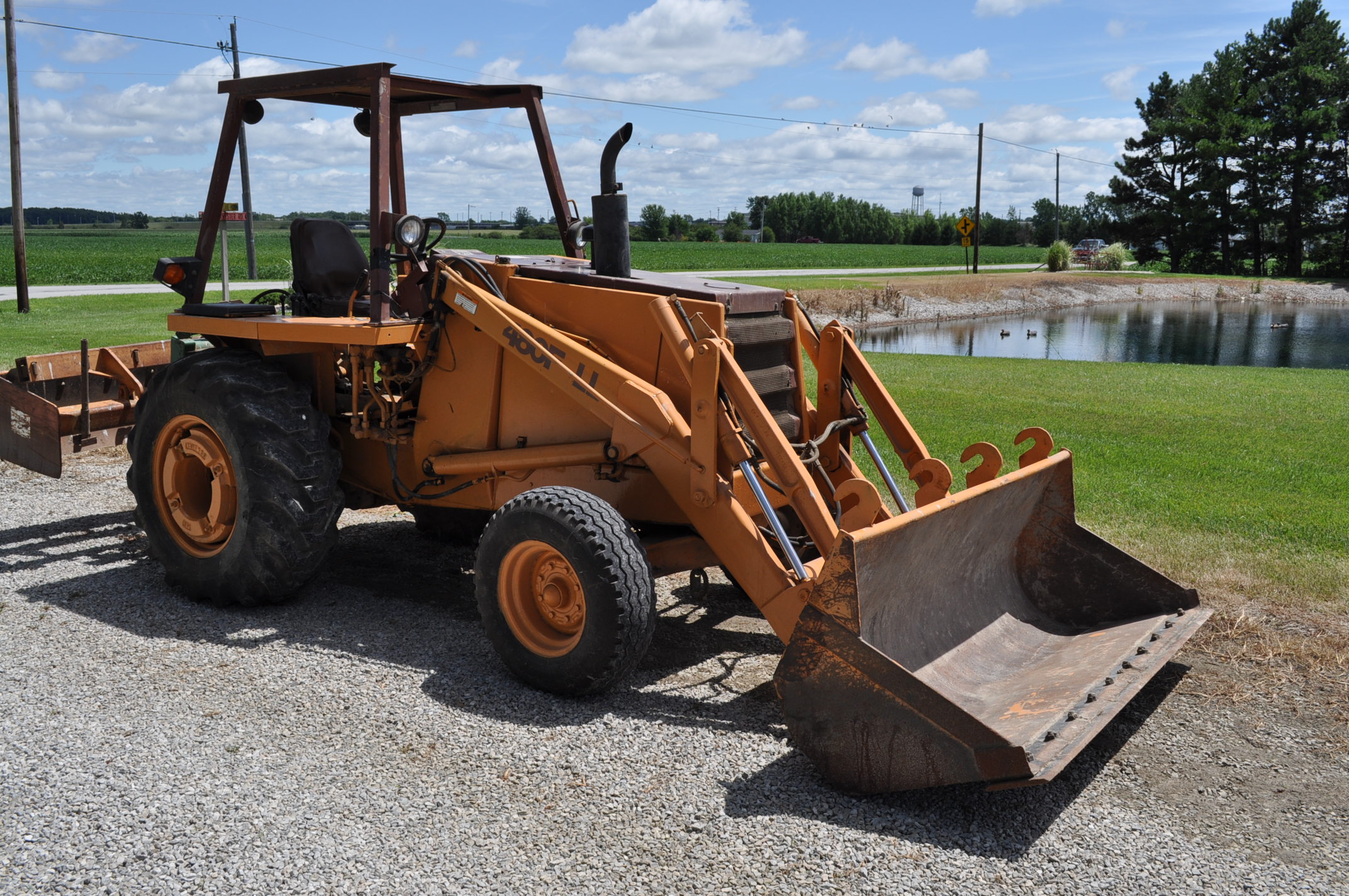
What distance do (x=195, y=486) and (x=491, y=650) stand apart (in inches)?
78.9

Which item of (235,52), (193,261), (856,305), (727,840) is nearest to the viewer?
(727,840)

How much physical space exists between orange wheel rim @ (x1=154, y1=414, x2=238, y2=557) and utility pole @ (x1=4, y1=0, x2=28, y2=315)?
20936 millimetres

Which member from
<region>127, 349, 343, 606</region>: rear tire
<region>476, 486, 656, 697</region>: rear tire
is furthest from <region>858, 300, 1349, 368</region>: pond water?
<region>476, 486, 656, 697</region>: rear tire

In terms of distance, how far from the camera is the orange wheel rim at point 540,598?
4.60 meters

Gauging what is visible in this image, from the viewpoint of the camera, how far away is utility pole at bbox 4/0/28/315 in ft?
75.8

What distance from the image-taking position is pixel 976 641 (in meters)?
4.83

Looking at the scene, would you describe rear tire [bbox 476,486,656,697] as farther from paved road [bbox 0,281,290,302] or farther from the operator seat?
paved road [bbox 0,281,290,302]

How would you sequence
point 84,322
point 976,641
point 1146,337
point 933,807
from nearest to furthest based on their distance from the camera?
point 933,807 → point 976,641 → point 84,322 → point 1146,337

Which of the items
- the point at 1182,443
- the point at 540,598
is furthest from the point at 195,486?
the point at 1182,443

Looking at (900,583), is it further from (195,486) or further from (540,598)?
(195,486)

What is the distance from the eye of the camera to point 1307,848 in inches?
140

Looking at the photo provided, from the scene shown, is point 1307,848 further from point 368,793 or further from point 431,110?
point 431,110

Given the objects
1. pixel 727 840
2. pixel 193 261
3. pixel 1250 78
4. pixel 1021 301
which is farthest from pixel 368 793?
pixel 1250 78

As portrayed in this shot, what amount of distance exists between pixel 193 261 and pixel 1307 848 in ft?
19.4
